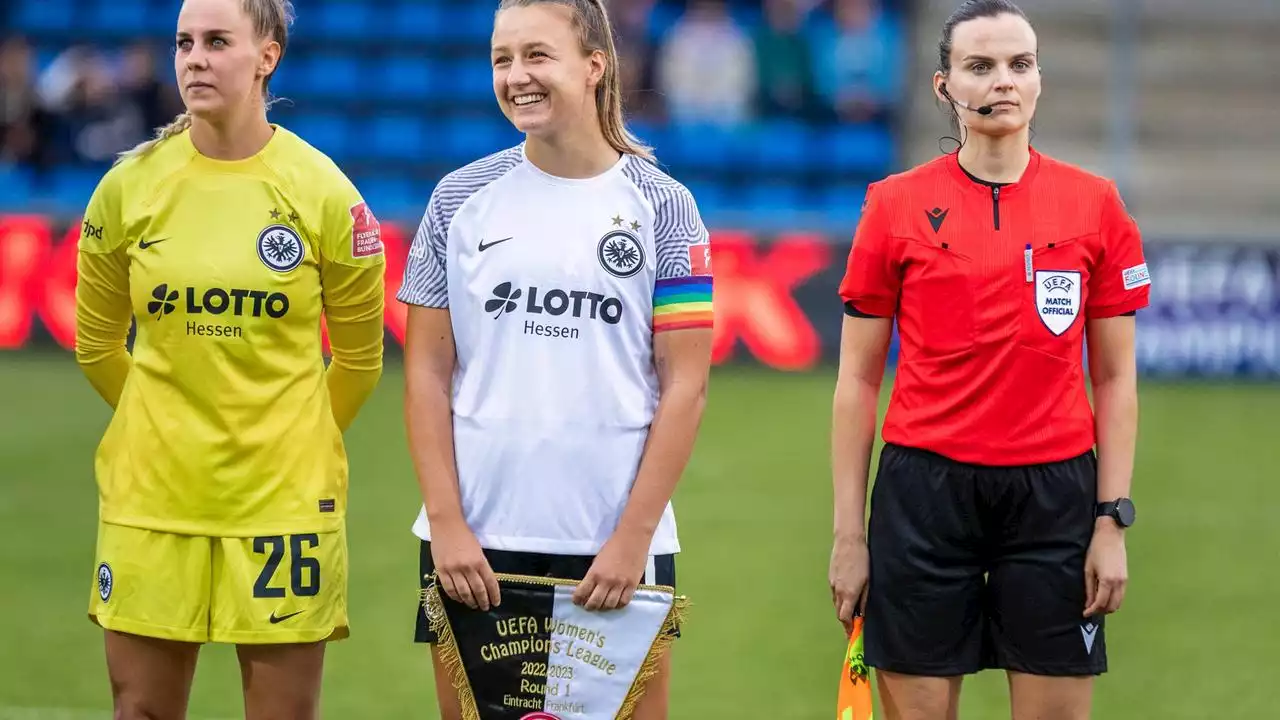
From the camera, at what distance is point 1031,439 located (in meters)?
3.79

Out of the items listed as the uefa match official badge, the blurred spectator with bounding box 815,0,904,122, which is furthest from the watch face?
the blurred spectator with bounding box 815,0,904,122

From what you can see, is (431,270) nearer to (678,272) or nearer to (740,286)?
(678,272)

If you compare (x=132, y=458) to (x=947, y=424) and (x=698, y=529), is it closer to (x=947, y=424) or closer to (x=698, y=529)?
(x=947, y=424)

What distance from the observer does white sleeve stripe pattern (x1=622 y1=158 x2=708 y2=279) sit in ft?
12.0

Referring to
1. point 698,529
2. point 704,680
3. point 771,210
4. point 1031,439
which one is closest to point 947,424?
point 1031,439

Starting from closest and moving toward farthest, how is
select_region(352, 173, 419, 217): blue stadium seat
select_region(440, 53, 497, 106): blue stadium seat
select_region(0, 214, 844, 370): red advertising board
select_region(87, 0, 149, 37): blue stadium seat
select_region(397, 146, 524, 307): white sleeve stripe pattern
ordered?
select_region(397, 146, 524, 307): white sleeve stripe pattern < select_region(0, 214, 844, 370): red advertising board < select_region(352, 173, 419, 217): blue stadium seat < select_region(440, 53, 497, 106): blue stadium seat < select_region(87, 0, 149, 37): blue stadium seat

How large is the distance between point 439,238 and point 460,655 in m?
0.84

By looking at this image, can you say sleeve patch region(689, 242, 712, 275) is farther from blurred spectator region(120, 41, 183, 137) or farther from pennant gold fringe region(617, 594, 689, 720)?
blurred spectator region(120, 41, 183, 137)

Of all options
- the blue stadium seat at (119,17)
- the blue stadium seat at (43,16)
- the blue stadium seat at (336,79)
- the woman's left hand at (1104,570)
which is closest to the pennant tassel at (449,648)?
the woman's left hand at (1104,570)

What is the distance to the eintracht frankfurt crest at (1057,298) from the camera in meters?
3.77

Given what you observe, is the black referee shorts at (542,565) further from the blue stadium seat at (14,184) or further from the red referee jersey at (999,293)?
the blue stadium seat at (14,184)

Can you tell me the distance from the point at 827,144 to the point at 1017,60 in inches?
538

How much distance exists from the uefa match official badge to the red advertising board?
997 centimetres

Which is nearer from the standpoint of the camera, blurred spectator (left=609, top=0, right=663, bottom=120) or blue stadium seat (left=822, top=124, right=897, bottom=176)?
blurred spectator (left=609, top=0, right=663, bottom=120)
